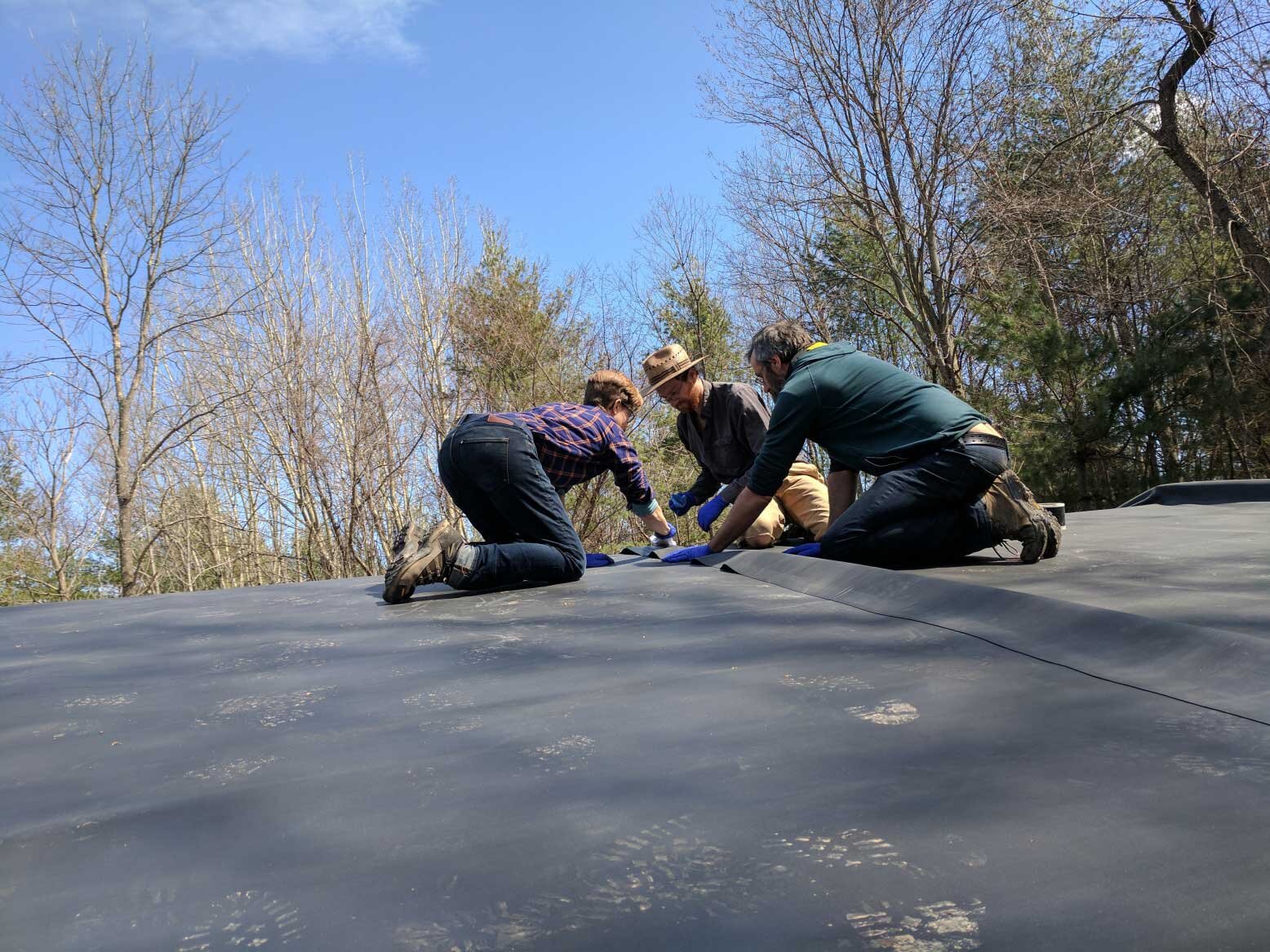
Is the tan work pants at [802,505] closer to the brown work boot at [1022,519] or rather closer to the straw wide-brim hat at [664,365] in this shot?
the straw wide-brim hat at [664,365]

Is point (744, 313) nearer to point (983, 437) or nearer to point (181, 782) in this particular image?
point (983, 437)

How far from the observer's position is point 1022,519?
231 cm

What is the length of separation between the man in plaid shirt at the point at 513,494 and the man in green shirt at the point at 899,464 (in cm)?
50

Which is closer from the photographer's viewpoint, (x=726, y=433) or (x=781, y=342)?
(x=781, y=342)

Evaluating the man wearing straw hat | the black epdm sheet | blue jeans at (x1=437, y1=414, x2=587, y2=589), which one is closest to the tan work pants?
the man wearing straw hat

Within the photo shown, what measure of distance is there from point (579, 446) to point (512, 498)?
311 mm

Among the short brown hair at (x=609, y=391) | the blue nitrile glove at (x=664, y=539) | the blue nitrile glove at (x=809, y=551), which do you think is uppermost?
the short brown hair at (x=609, y=391)

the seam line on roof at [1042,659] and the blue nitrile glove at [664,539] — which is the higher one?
the blue nitrile glove at [664,539]

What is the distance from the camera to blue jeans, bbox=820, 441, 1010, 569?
2375mm

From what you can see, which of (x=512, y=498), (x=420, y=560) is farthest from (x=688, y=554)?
(x=420, y=560)

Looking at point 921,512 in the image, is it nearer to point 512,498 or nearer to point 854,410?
point 854,410

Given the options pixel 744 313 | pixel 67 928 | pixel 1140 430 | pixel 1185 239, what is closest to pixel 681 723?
pixel 67 928

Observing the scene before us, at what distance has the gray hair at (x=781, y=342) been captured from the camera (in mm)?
2795

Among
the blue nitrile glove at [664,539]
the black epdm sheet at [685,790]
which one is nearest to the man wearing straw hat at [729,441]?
the blue nitrile glove at [664,539]
